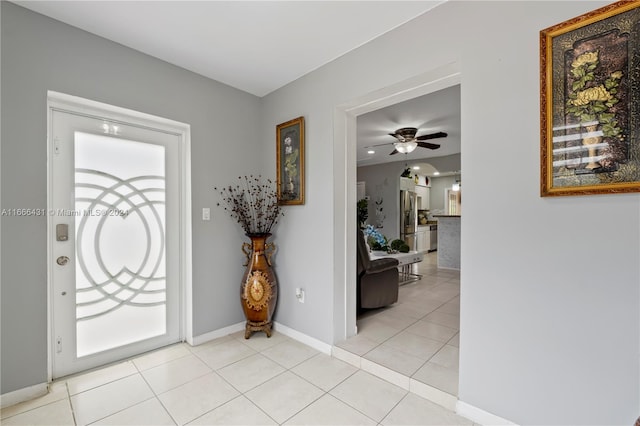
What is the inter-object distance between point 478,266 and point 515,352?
0.48m

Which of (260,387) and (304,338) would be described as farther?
(304,338)

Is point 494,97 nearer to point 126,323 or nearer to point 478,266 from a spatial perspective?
point 478,266

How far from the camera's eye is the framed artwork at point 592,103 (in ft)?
4.06

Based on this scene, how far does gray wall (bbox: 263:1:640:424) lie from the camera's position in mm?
1287

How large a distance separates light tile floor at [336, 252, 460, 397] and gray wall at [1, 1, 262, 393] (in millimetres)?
1587

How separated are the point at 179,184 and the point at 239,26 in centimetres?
151

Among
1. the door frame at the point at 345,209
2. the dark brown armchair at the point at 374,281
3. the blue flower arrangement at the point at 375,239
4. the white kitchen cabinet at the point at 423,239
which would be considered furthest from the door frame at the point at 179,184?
the white kitchen cabinet at the point at 423,239

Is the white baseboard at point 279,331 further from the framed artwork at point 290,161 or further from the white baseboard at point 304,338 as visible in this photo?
the framed artwork at point 290,161

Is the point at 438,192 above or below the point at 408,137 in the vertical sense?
below

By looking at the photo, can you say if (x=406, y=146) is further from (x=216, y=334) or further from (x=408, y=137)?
(x=216, y=334)

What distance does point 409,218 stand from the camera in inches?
303

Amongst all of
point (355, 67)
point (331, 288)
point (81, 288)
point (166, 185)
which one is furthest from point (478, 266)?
point (81, 288)

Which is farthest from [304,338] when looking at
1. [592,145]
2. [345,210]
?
[592,145]

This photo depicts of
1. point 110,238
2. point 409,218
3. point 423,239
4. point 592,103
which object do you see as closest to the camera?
point 592,103
